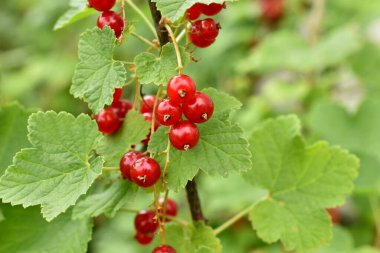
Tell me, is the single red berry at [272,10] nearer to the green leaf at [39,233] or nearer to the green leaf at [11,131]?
the green leaf at [11,131]

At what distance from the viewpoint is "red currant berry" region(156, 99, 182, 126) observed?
43.8 inches

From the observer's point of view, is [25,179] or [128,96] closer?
[25,179]

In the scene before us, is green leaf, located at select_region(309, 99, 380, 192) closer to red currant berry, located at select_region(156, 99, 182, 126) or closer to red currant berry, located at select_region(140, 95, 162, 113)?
red currant berry, located at select_region(140, 95, 162, 113)

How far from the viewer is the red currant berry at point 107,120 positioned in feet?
4.22

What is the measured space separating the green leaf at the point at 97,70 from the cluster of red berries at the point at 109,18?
4cm

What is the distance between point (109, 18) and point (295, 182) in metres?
0.67

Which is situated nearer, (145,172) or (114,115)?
(145,172)

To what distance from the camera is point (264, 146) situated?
5.06ft

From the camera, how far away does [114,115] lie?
4.28ft

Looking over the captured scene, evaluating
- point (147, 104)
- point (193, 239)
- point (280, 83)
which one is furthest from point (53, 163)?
point (280, 83)

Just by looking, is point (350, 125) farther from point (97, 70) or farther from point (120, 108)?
point (97, 70)

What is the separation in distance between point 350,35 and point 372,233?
1.02m

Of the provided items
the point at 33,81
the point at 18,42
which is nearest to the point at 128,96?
the point at 33,81

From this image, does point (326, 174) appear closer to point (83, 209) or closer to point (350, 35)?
point (83, 209)
